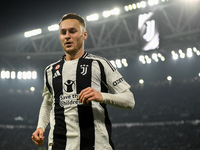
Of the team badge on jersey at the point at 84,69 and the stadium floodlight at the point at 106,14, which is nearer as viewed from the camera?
the team badge on jersey at the point at 84,69

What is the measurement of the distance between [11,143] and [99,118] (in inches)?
726

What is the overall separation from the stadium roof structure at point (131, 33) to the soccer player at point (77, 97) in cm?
865

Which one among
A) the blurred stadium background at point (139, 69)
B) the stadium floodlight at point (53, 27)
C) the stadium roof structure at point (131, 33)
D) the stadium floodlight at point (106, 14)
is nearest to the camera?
the stadium roof structure at point (131, 33)

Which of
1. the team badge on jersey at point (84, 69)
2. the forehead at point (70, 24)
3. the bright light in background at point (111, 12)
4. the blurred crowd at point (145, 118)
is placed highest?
the bright light in background at point (111, 12)

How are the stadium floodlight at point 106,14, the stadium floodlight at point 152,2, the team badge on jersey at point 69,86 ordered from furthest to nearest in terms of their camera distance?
1. the stadium floodlight at point 106,14
2. the stadium floodlight at point 152,2
3. the team badge on jersey at point 69,86

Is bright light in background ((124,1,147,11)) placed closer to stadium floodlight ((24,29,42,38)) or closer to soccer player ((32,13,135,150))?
stadium floodlight ((24,29,42,38))

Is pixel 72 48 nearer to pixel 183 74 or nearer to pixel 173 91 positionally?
pixel 183 74

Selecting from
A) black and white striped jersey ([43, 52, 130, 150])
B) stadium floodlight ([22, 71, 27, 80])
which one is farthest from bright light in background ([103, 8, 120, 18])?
black and white striped jersey ([43, 52, 130, 150])

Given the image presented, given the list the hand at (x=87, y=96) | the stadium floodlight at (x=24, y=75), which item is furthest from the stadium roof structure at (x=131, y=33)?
the hand at (x=87, y=96)

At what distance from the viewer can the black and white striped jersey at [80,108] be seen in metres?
1.72

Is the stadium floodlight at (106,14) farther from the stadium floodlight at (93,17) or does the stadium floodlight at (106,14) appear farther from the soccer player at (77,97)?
the soccer player at (77,97)

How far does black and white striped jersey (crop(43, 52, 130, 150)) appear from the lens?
5.64 feet

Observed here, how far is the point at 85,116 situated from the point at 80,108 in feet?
0.23

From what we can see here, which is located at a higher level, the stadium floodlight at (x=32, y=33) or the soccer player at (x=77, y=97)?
the stadium floodlight at (x=32, y=33)
